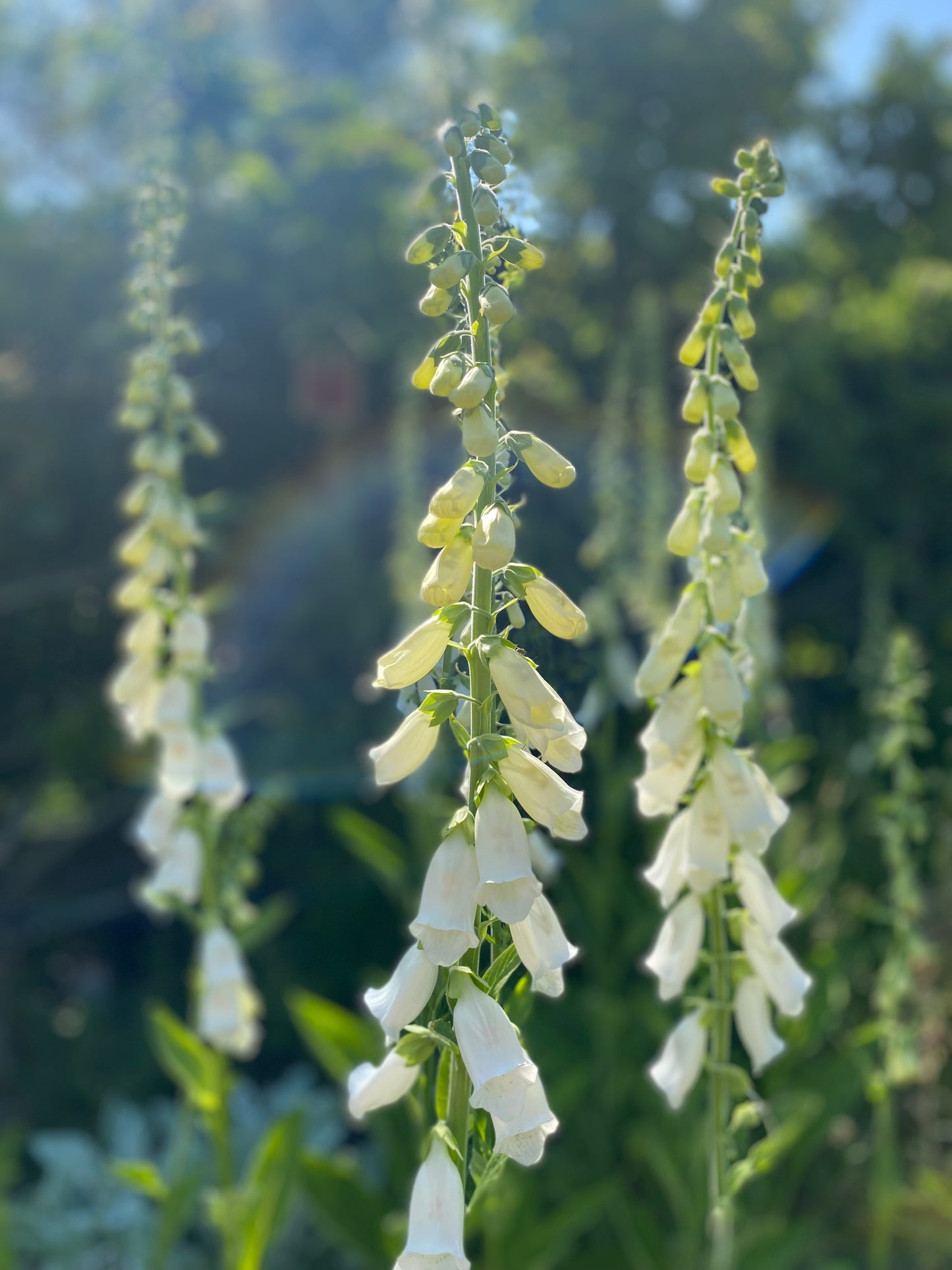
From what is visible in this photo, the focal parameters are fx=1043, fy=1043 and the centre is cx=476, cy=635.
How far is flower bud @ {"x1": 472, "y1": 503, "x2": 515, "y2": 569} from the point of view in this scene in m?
0.86

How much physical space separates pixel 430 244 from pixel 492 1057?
0.71 m

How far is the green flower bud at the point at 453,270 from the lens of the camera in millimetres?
881

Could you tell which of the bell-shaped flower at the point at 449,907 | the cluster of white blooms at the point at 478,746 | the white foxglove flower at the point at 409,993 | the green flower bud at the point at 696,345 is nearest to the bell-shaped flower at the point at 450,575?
the cluster of white blooms at the point at 478,746

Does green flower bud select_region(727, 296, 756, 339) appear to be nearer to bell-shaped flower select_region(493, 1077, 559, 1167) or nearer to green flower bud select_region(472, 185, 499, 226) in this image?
green flower bud select_region(472, 185, 499, 226)

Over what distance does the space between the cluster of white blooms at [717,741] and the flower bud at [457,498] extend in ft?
1.20

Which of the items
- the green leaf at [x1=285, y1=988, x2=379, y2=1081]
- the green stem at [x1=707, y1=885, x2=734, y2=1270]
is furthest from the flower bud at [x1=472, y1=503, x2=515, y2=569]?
the green leaf at [x1=285, y1=988, x2=379, y2=1081]

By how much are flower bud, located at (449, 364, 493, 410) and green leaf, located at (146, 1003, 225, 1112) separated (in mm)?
1610

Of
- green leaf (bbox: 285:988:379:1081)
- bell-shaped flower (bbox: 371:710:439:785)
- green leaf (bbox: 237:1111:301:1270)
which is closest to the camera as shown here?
bell-shaped flower (bbox: 371:710:439:785)

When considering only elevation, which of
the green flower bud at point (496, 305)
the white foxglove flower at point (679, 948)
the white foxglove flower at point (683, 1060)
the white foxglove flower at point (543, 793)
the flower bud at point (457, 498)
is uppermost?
the green flower bud at point (496, 305)

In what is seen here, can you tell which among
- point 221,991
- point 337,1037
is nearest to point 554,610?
point 221,991

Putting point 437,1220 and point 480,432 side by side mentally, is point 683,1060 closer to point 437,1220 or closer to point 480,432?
point 437,1220

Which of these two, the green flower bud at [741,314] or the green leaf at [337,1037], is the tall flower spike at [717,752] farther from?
the green leaf at [337,1037]

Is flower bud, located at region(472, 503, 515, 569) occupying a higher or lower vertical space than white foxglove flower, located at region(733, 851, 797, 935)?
higher

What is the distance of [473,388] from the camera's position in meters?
0.86
